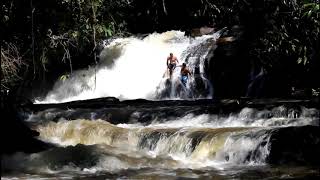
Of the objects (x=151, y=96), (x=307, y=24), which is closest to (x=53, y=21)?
(x=151, y=96)

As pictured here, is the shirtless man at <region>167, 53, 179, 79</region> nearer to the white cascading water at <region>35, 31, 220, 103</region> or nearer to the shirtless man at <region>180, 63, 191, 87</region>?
the shirtless man at <region>180, 63, 191, 87</region>

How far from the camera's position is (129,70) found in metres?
22.2

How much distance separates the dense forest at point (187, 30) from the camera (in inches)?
559

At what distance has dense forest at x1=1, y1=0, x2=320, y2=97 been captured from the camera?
1420 cm

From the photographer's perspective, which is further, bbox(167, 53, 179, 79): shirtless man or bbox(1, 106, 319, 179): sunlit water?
bbox(167, 53, 179, 79): shirtless man

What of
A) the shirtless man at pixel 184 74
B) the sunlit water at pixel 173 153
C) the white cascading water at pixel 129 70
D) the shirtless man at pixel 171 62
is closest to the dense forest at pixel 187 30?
the white cascading water at pixel 129 70

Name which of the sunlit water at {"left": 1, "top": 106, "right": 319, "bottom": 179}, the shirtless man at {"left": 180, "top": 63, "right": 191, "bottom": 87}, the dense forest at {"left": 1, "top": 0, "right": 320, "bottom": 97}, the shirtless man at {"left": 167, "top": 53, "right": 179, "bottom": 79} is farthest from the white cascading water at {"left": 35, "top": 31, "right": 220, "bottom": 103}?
the sunlit water at {"left": 1, "top": 106, "right": 319, "bottom": 179}

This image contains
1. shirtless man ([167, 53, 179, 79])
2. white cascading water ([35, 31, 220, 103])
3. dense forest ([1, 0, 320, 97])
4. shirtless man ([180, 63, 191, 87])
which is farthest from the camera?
white cascading water ([35, 31, 220, 103])

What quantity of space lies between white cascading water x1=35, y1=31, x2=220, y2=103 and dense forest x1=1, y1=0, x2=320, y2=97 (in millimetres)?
591

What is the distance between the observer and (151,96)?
790 inches

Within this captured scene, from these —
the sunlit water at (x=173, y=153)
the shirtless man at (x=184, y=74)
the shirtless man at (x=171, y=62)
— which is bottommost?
the sunlit water at (x=173, y=153)

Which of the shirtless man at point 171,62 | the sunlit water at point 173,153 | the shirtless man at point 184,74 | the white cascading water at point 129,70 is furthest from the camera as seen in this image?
the white cascading water at point 129,70

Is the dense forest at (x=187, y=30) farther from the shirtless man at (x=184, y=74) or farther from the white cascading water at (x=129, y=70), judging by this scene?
the shirtless man at (x=184, y=74)

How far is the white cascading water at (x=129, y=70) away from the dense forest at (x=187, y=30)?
0.59m
